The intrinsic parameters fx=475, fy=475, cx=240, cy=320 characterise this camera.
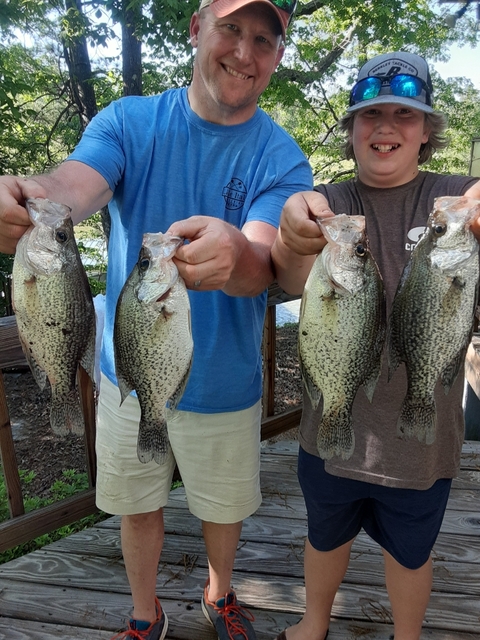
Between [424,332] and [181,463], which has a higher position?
[424,332]

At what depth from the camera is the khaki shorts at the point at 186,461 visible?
7.49ft

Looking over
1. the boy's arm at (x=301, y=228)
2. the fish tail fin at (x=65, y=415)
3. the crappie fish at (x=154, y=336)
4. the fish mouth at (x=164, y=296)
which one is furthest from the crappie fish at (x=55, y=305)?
the boy's arm at (x=301, y=228)

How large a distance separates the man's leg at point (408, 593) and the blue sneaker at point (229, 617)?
0.77 metres

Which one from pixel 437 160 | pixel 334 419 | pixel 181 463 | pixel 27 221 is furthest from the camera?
pixel 437 160

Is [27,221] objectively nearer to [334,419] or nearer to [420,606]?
[334,419]

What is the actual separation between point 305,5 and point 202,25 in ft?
26.5

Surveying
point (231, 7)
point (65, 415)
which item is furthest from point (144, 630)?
point (231, 7)

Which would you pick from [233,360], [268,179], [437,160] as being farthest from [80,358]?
[437,160]

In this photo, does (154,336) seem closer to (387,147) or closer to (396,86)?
(387,147)

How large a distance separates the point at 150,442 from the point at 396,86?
1735mm

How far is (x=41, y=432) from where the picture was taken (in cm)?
655

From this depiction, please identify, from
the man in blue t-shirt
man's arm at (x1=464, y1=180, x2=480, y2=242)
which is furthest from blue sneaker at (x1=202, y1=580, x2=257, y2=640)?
man's arm at (x1=464, y1=180, x2=480, y2=242)

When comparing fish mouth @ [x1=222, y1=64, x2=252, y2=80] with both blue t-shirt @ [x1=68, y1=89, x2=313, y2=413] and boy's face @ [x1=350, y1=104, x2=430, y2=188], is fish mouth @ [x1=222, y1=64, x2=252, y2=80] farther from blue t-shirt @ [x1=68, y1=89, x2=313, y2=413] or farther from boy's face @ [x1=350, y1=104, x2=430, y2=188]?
boy's face @ [x1=350, y1=104, x2=430, y2=188]

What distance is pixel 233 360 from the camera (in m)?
2.24
